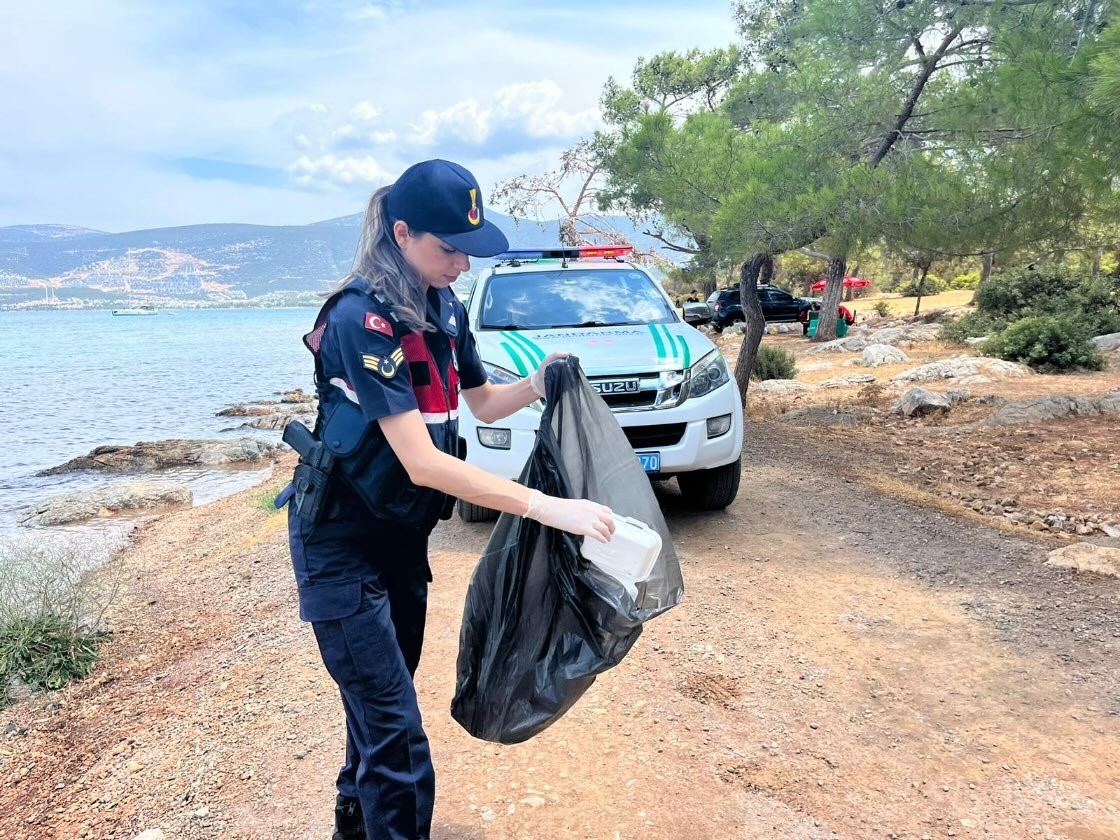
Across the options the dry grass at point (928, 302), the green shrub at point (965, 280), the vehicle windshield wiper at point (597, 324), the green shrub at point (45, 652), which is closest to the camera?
the green shrub at point (45, 652)

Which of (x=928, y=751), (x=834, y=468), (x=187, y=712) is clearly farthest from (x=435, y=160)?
(x=834, y=468)

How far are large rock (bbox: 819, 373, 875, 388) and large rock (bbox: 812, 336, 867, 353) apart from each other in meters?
5.90

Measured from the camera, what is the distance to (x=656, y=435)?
4.97m

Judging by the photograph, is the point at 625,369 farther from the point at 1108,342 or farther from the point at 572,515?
the point at 1108,342

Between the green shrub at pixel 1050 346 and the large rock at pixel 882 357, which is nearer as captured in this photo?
the green shrub at pixel 1050 346

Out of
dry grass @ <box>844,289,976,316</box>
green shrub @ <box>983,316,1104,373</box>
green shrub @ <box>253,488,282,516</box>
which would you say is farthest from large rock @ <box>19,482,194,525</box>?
dry grass @ <box>844,289,976,316</box>

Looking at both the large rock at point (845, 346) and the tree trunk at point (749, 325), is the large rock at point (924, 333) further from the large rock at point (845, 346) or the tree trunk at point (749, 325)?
the tree trunk at point (749, 325)

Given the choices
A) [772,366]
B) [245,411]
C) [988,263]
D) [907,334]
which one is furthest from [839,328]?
[245,411]

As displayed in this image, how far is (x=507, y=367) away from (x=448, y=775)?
2701mm

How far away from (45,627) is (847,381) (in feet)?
41.6

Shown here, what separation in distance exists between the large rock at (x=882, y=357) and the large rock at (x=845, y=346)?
3.12 meters

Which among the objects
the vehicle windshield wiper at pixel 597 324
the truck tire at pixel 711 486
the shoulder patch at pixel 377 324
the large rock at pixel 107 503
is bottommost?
the large rock at pixel 107 503

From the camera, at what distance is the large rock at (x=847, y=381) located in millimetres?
13836

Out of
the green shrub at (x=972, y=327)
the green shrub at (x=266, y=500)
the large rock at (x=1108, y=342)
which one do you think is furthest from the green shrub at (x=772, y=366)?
the green shrub at (x=266, y=500)
